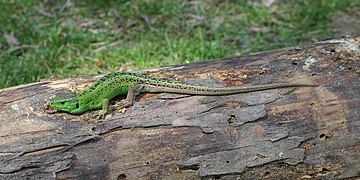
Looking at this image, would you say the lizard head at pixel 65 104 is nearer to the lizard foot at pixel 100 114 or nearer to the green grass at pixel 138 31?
the lizard foot at pixel 100 114

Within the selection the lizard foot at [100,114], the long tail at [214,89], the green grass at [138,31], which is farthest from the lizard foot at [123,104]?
the green grass at [138,31]

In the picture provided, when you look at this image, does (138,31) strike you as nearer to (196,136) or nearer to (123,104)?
(123,104)

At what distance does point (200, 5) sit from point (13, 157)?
16.8ft

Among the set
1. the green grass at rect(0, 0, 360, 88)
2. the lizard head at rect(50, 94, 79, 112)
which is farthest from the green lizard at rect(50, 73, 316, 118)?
the green grass at rect(0, 0, 360, 88)

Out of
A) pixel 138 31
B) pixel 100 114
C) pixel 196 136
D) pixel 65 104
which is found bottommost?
pixel 196 136

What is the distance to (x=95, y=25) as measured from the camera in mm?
7344

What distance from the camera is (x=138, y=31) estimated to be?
7223 millimetres

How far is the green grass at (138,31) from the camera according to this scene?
254 inches

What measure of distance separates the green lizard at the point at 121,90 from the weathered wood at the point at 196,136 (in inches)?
2.3

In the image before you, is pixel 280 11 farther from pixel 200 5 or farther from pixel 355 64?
pixel 355 64

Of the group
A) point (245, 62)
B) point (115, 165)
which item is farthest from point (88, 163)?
point (245, 62)

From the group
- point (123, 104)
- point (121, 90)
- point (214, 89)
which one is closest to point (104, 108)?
point (123, 104)

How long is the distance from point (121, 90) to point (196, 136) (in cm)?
93

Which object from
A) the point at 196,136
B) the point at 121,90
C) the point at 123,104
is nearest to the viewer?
the point at 196,136
